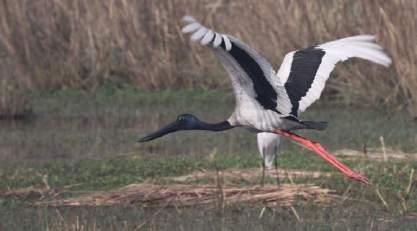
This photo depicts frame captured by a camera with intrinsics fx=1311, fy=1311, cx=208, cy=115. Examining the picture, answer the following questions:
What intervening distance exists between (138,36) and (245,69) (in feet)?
23.9

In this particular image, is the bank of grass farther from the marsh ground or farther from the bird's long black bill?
the bird's long black bill

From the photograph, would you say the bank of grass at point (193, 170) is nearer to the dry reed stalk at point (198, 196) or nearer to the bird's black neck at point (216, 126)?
the dry reed stalk at point (198, 196)

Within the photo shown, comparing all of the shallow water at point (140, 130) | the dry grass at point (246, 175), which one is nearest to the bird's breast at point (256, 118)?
the dry grass at point (246, 175)

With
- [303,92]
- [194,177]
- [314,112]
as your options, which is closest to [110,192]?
[194,177]

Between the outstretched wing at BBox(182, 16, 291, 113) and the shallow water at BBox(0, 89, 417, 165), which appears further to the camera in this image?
the shallow water at BBox(0, 89, 417, 165)

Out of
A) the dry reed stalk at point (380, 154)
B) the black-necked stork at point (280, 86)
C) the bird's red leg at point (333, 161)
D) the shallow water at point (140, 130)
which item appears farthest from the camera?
the shallow water at point (140, 130)

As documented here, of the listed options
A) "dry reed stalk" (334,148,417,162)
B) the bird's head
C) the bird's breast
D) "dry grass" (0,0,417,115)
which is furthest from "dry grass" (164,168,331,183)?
"dry grass" (0,0,417,115)

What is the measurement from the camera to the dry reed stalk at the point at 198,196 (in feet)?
26.5

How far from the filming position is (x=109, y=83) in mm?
14484

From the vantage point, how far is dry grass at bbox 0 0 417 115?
519 inches

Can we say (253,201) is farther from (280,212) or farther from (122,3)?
(122,3)

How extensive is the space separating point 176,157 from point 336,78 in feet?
11.0

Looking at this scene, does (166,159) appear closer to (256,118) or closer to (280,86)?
(256,118)

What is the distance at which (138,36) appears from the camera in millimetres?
14258
